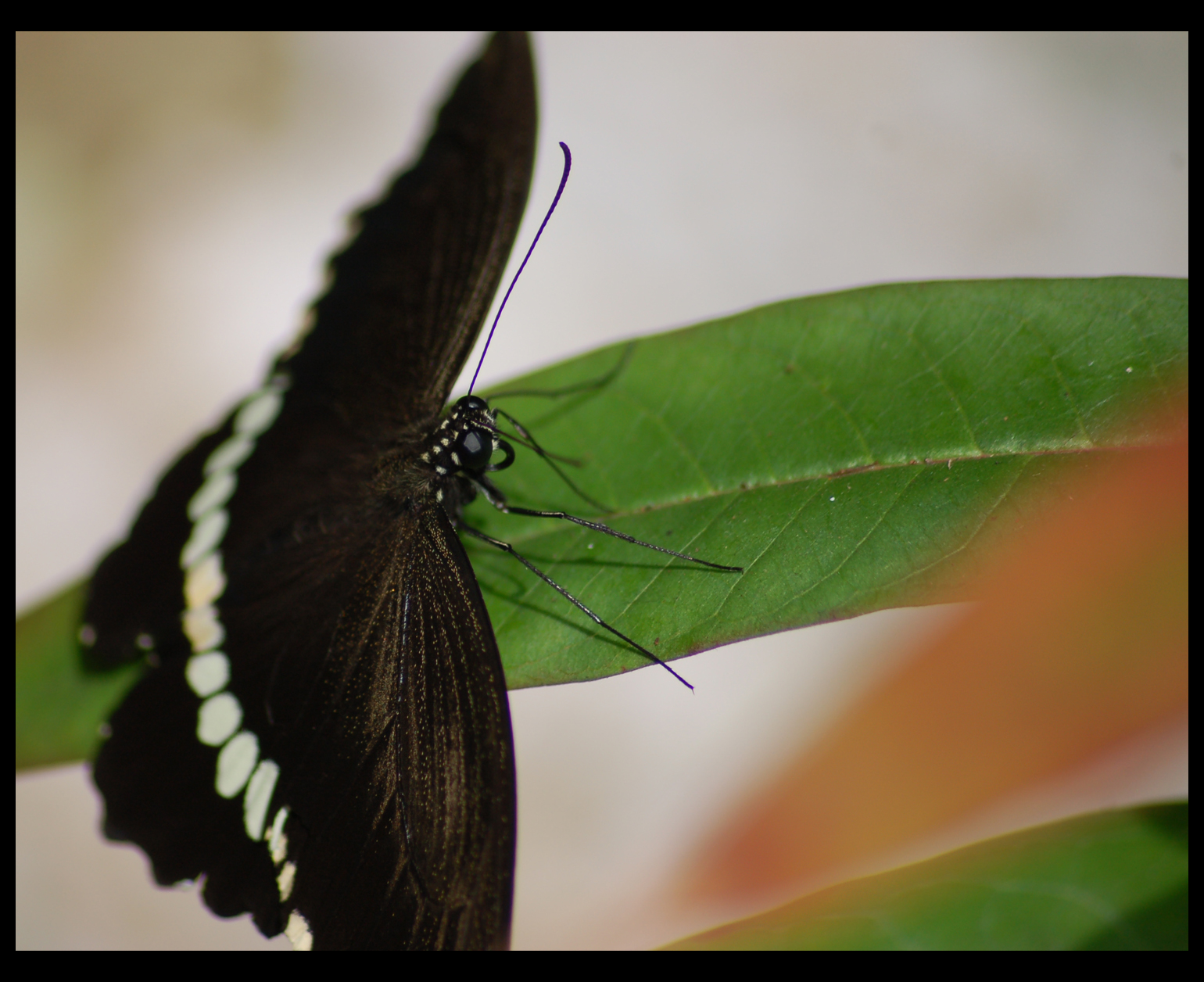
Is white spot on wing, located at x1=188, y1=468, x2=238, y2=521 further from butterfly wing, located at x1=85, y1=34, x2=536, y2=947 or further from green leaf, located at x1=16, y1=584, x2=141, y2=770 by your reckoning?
green leaf, located at x1=16, y1=584, x2=141, y2=770

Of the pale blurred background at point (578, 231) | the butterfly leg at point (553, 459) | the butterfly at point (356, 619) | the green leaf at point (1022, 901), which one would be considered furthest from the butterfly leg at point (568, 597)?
the pale blurred background at point (578, 231)

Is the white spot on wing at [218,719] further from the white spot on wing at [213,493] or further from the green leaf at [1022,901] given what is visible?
the green leaf at [1022,901]

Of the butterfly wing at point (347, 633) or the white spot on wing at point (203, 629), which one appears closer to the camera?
the butterfly wing at point (347, 633)

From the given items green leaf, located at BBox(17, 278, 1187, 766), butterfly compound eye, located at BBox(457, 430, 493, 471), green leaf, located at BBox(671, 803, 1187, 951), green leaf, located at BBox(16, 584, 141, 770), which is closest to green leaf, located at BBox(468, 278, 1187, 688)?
green leaf, located at BBox(17, 278, 1187, 766)

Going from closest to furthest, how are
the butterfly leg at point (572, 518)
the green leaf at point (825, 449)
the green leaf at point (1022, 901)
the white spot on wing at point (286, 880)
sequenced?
the green leaf at point (1022, 901), the green leaf at point (825, 449), the butterfly leg at point (572, 518), the white spot on wing at point (286, 880)

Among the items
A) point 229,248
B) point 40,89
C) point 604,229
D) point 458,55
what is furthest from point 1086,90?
point 40,89

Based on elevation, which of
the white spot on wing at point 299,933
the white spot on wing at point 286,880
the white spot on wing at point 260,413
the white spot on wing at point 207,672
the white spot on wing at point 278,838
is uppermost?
the white spot on wing at point 260,413

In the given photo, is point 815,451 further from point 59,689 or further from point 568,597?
point 59,689
